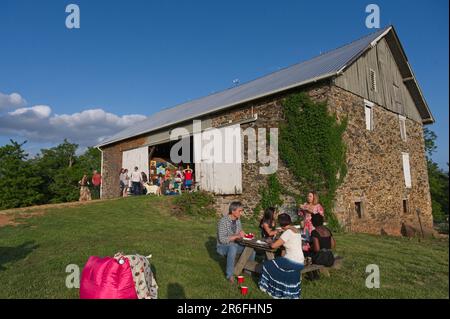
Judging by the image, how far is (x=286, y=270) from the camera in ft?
15.6

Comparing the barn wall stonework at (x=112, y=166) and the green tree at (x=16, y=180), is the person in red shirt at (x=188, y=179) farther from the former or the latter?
the green tree at (x=16, y=180)

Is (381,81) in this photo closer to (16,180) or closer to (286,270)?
(286,270)

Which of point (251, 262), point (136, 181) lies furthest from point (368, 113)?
point (136, 181)

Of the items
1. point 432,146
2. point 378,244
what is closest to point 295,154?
point 378,244

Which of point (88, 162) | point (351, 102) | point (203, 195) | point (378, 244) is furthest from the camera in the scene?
point (88, 162)

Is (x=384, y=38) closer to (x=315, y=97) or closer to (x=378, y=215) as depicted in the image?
(x=315, y=97)

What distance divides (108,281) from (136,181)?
1376 cm

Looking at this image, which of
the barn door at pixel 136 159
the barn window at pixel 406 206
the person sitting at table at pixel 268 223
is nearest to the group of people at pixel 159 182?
the barn door at pixel 136 159

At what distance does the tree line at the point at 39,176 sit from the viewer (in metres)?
32.5

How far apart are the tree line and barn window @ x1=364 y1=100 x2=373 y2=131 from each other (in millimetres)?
32424

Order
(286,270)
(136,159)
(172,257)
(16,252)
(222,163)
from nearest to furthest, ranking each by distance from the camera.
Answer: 1. (286,270)
2. (172,257)
3. (16,252)
4. (222,163)
5. (136,159)

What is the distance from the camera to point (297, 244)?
489 cm

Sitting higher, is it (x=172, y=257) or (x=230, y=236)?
(x=230, y=236)
